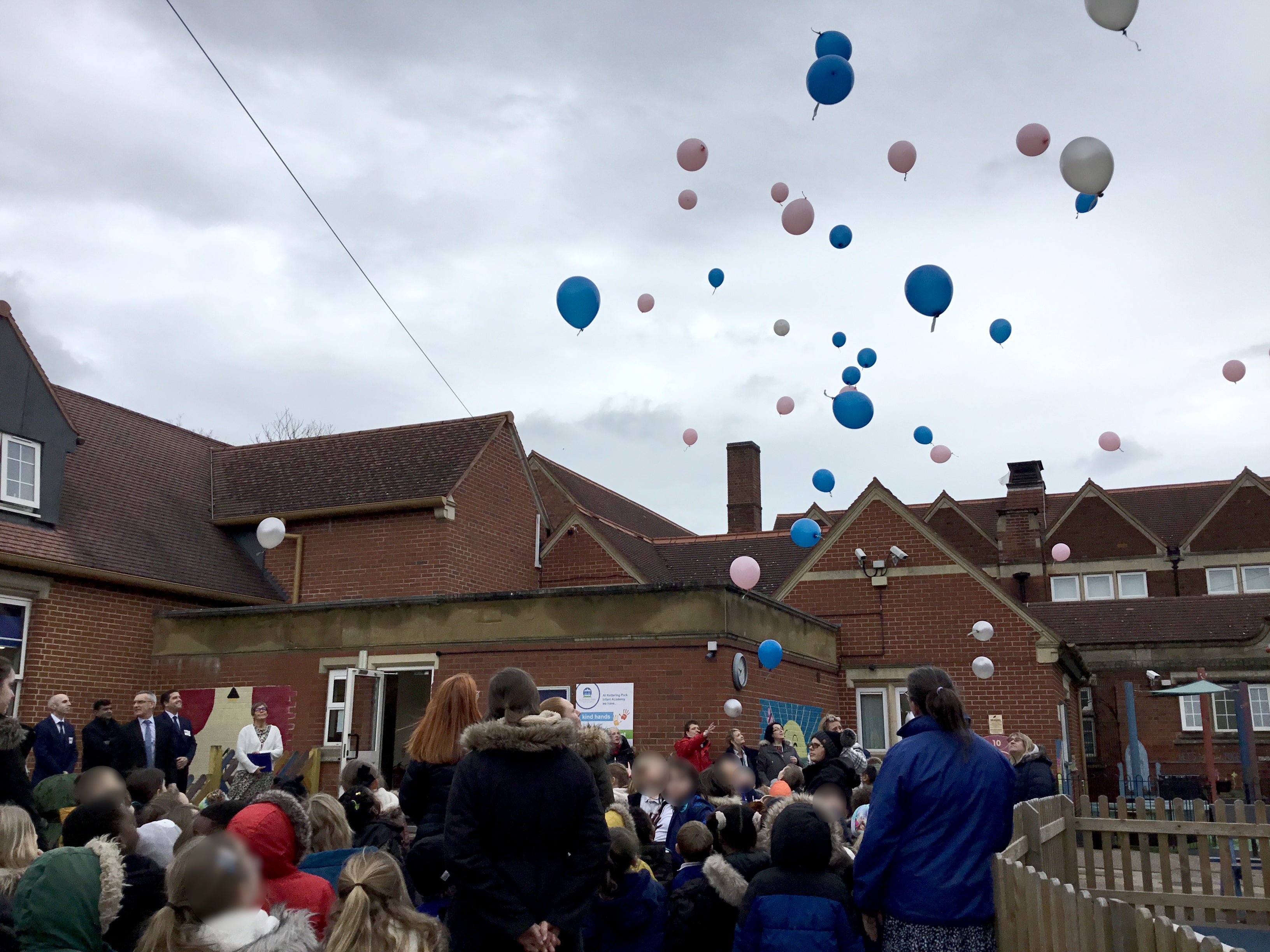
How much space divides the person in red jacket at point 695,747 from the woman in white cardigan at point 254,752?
507 centimetres

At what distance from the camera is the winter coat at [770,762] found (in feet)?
38.0

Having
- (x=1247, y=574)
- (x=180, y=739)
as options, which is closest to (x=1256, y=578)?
(x=1247, y=574)

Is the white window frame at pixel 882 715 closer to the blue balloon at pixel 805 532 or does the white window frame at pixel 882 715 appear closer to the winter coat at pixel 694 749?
the blue balloon at pixel 805 532

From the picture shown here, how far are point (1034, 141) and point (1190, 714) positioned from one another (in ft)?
75.3

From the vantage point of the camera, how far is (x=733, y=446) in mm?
39406

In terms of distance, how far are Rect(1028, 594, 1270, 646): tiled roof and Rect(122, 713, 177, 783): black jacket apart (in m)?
24.3

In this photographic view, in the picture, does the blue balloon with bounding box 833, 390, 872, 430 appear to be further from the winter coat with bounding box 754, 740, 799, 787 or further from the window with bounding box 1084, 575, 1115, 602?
the window with bounding box 1084, 575, 1115, 602

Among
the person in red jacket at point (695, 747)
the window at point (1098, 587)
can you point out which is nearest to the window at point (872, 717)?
the person in red jacket at point (695, 747)

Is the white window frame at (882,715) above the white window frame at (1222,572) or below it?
below

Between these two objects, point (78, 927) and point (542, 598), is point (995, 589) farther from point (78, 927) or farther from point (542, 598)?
point (78, 927)

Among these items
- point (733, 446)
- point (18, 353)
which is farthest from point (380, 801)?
point (733, 446)

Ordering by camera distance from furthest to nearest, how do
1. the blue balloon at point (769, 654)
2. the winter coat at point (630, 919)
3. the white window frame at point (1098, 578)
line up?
the white window frame at point (1098, 578) < the blue balloon at point (769, 654) < the winter coat at point (630, 919)

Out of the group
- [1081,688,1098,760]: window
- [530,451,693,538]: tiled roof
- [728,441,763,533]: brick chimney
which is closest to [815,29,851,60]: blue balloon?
[530,451,693,538]: tiled roof

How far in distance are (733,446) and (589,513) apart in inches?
600
